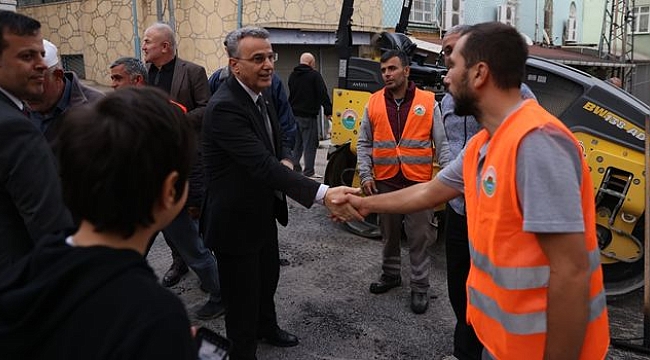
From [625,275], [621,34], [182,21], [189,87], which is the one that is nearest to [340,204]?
[189,87]

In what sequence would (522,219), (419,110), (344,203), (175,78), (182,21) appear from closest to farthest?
(522,219), (344,203), (419,110), (175,78), (182,21)

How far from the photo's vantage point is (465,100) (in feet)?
5.59

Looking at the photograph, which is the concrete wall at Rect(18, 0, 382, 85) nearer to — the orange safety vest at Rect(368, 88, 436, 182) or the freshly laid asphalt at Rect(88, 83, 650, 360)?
the freshly laid asphalt at Rect(88, 83, 650, 360)

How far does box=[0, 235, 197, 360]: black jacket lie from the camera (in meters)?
0.91

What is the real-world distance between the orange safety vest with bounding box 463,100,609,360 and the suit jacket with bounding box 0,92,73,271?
4.43 ft

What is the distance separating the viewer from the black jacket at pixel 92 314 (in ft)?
2.97

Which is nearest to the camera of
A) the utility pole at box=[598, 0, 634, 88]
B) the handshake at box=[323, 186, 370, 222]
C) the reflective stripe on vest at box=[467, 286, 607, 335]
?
the reflective stripe on vest at box=[467, 286, 607, 335]

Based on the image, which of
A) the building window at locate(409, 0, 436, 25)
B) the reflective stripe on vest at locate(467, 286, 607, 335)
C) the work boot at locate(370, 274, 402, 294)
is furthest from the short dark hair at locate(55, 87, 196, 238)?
the building window at locate(409, 0, 436, 25)

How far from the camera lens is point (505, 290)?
1.55 meters

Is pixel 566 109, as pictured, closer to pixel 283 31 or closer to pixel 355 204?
pixel 355 204

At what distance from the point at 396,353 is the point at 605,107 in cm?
233

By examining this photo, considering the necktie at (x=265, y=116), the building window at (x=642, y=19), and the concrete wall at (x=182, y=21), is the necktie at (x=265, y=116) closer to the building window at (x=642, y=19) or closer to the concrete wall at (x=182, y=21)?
the concrete wall at (x=182, y=21)

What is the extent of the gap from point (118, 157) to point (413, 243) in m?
3.23

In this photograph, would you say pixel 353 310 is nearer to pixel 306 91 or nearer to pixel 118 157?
pixel 118 157
